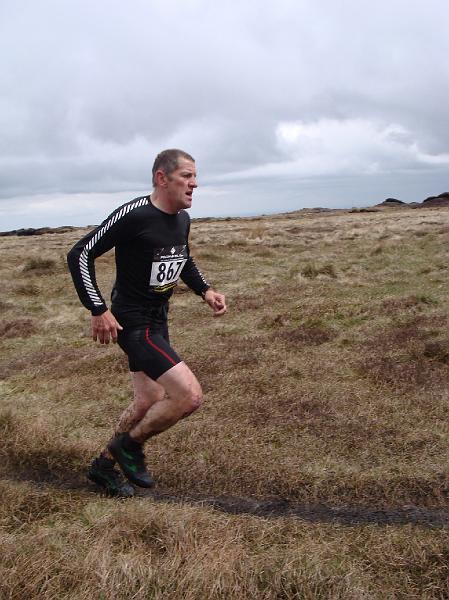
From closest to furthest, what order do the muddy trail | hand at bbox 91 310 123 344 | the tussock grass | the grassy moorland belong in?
the grassy moorland
the muddy trail
hand at bbox 91 310 123 344
the tussock grass

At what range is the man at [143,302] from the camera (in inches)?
169

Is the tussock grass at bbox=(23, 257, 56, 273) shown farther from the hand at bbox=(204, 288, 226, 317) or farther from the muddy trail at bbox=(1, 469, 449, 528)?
the muddy trail at bbox=(1, 469, 449, 528)

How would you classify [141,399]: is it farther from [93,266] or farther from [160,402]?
[93,266]

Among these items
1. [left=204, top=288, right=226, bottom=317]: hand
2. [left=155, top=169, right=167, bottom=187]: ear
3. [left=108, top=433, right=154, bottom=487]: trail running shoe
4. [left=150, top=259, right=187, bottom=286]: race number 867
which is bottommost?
[left=108, top=433, right=154, bottom=487]: trail running shoe

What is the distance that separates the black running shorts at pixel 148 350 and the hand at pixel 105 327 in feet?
0.88

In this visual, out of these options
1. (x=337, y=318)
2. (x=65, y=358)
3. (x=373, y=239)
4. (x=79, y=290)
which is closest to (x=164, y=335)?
(x=79, y=290)

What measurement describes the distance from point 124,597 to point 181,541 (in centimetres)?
54

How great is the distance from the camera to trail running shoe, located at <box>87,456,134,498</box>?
450 centimetres

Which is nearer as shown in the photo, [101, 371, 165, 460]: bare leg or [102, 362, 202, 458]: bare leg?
[102, 362, 202, 458]: bare leg

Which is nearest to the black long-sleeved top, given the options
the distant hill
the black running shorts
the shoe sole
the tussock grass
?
the black running shorts

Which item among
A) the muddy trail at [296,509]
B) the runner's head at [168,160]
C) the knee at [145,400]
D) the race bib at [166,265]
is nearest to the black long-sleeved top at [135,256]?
the race bib at [166,265]

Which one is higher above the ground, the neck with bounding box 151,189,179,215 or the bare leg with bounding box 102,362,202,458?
the neck with bounding box 151,189,179,215

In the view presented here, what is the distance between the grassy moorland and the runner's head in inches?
105

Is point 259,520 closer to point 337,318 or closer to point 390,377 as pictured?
point 390,377
